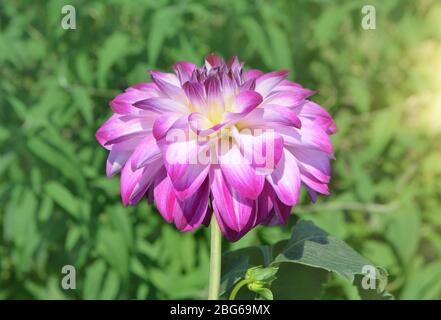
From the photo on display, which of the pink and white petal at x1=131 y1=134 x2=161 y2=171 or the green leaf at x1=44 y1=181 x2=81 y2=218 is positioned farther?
the green leaf at x1=44 y1=181 x2=81 y2=218

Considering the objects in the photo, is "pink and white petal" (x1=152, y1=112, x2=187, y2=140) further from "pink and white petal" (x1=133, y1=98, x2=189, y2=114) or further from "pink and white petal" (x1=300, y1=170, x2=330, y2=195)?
"pink and white petal" (x1=300, y1=170, x2=330, y2=195)

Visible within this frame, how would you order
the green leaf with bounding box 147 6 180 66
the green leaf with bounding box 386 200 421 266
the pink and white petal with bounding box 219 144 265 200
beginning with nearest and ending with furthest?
the pink and white petal with bounding box 219 144 265 200
the green leaf with bounding box 147 6 180 66
the green leaf with bounding box 386 200 421 266

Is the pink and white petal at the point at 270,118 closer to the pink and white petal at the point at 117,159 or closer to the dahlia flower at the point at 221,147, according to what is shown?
the dahlia flower at the point at 221,147

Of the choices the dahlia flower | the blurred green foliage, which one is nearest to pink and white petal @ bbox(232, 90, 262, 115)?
the dahlia flower

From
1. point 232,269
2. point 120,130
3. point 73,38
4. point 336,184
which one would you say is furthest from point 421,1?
A: point 120,130

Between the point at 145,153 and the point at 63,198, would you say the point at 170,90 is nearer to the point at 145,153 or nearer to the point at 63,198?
the point at 145,153

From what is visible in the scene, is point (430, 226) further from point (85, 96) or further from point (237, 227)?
Answer: point (237, 227)

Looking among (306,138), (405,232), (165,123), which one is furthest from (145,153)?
(405,232)
